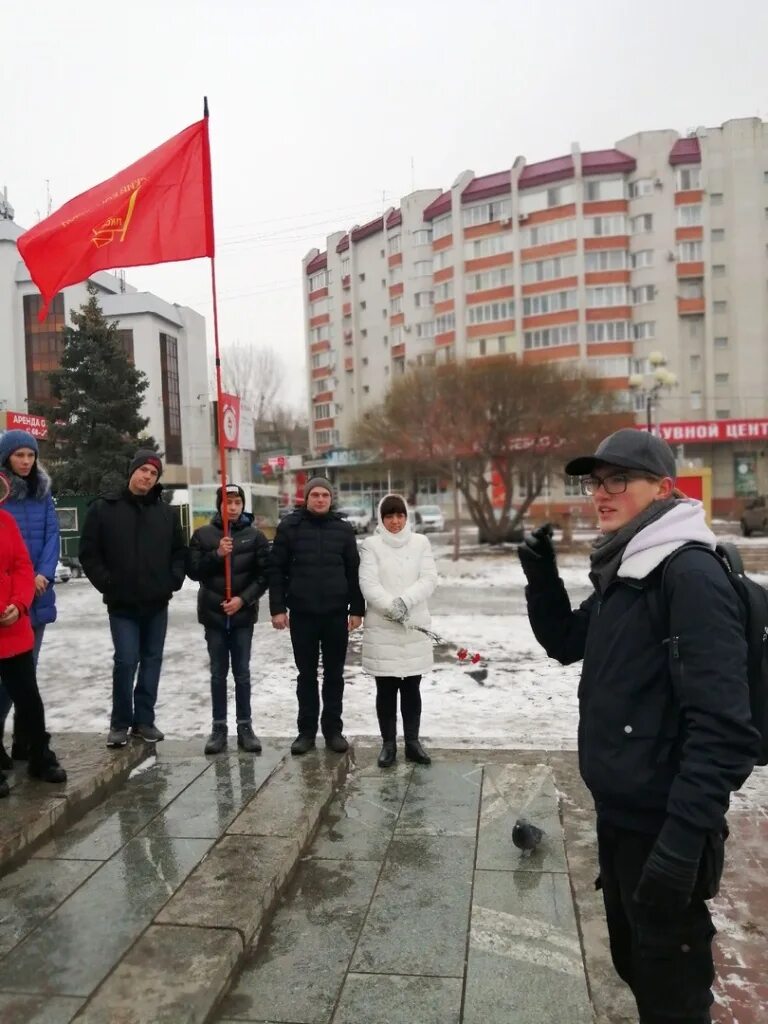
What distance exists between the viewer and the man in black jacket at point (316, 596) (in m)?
5.38

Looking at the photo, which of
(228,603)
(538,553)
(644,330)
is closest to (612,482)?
(538,553)

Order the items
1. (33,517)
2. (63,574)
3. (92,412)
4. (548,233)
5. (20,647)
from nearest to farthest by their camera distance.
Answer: (20,647)
(33,517)
(63,574)
(92,412)
(548,233)

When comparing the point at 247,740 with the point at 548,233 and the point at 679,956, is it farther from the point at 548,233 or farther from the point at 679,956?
the point at 548,233

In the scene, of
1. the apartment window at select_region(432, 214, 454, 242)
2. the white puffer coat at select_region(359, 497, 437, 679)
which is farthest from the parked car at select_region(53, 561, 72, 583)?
the apartment window at select_region(432, 214, 454, 242)

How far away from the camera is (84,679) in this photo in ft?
28.1

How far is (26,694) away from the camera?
441cm

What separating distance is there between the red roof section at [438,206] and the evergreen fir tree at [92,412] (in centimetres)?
4039

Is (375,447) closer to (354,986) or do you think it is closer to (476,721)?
(476,721)

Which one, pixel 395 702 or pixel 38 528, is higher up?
pixel 38 528

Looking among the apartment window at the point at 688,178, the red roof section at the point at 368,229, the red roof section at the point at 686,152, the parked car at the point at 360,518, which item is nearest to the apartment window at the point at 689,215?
the apartment window at the point at 688,178

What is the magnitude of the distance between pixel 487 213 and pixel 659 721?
57.4 metres

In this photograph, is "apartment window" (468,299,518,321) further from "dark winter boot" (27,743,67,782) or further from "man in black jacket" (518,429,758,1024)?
"man in black jacket" (518,429,758,1024)

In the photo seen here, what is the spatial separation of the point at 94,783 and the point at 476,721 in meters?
3.22

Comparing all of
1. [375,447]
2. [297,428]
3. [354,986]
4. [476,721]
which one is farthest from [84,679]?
[297,428]
